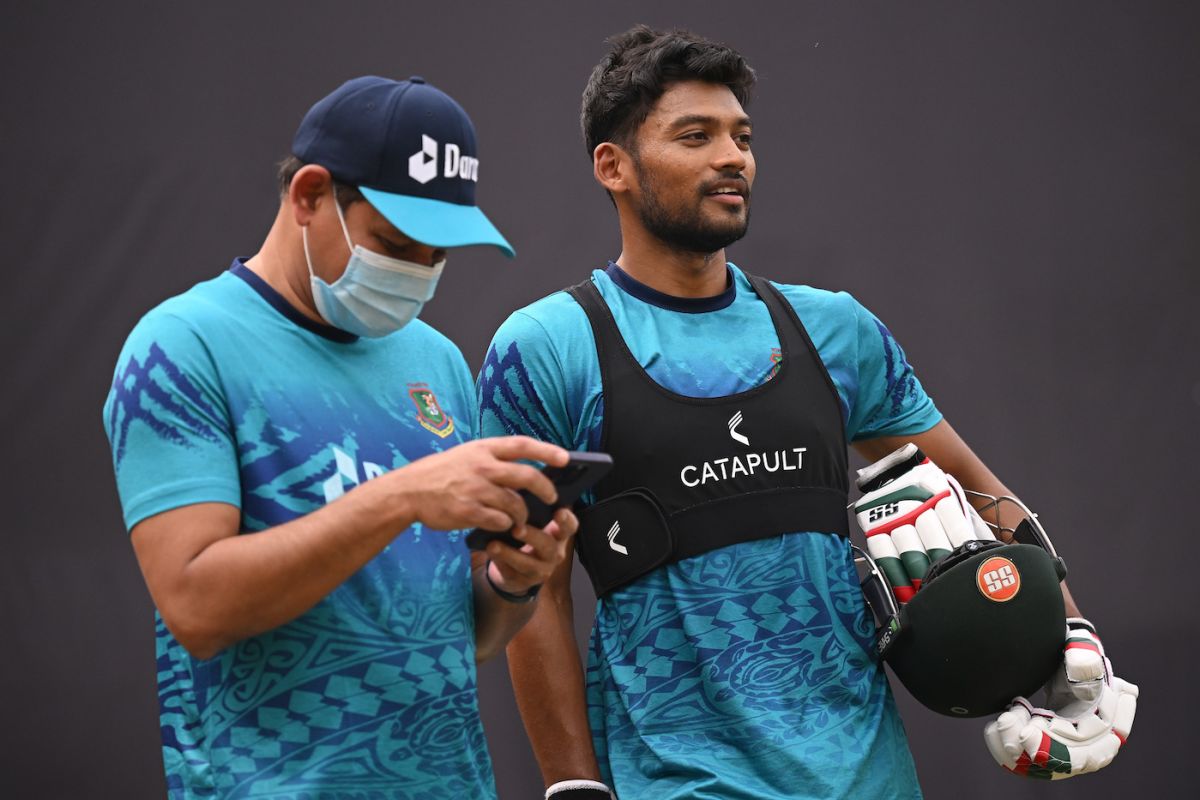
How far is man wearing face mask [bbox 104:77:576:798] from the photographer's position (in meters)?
1.49

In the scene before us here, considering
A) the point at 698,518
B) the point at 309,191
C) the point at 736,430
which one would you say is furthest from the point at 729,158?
the point at 309,191

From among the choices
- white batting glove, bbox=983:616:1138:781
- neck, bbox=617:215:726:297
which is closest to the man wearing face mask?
neck, bbox=617:215:726:297

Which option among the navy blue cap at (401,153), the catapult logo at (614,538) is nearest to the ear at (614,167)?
the catapult logo at (614,538)

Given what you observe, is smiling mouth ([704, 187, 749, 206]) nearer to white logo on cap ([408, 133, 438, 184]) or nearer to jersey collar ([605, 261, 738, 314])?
jersey collar ([605, 261, 738, 314])

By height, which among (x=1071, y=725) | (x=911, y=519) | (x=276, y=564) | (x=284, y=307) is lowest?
(x=1071, y=725)

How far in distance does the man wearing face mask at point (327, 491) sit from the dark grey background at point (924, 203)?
1863 mm

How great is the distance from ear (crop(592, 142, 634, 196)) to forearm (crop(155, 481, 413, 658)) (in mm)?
1015

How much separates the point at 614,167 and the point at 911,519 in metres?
0.73

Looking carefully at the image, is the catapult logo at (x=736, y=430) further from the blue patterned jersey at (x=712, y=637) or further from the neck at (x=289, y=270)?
the neck at (x=289, y=270)

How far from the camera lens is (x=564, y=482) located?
1.60m

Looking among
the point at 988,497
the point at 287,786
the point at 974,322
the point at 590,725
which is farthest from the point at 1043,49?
the point at 287,786

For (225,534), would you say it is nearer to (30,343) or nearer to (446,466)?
(446,466)

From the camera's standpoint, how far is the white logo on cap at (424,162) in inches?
66.0

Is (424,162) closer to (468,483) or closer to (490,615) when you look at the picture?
(468,483)
